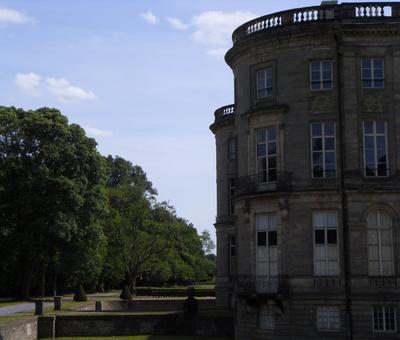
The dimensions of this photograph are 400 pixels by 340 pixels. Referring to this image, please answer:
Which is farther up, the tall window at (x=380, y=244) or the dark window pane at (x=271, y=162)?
the dark window pane at (x=271, y=162)

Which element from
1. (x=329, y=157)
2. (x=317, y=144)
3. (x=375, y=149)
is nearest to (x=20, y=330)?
(x=317, y=144)

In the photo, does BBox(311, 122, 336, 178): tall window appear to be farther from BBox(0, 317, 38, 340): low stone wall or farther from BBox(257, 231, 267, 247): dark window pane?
BBox(0, 317, 38, 340): low stone wall

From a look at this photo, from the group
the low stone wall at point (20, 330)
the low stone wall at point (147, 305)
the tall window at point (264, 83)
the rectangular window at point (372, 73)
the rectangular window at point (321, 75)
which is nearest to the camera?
the rectangular window at point (372, 73)

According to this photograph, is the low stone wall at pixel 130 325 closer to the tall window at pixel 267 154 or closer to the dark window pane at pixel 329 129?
the tall window at pixel 267 154

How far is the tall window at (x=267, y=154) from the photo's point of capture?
1262 inches

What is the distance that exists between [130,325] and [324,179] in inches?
565

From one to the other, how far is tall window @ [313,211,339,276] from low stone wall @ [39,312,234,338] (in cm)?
899

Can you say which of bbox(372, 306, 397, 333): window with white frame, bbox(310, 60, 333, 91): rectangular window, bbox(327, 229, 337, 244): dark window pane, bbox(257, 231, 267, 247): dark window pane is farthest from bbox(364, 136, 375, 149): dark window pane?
bbox(372, 306, 397, 333): window with white frame

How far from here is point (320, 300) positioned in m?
30.3

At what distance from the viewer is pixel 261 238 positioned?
32156mm

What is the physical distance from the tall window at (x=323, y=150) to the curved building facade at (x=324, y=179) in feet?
0.14

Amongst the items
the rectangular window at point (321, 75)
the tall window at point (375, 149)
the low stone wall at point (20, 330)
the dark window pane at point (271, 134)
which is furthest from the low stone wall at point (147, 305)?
the rectangular window at point (321, 75)

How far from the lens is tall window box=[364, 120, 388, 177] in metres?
30.8

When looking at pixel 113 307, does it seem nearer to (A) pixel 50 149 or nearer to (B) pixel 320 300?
(A) pixel 50 149
